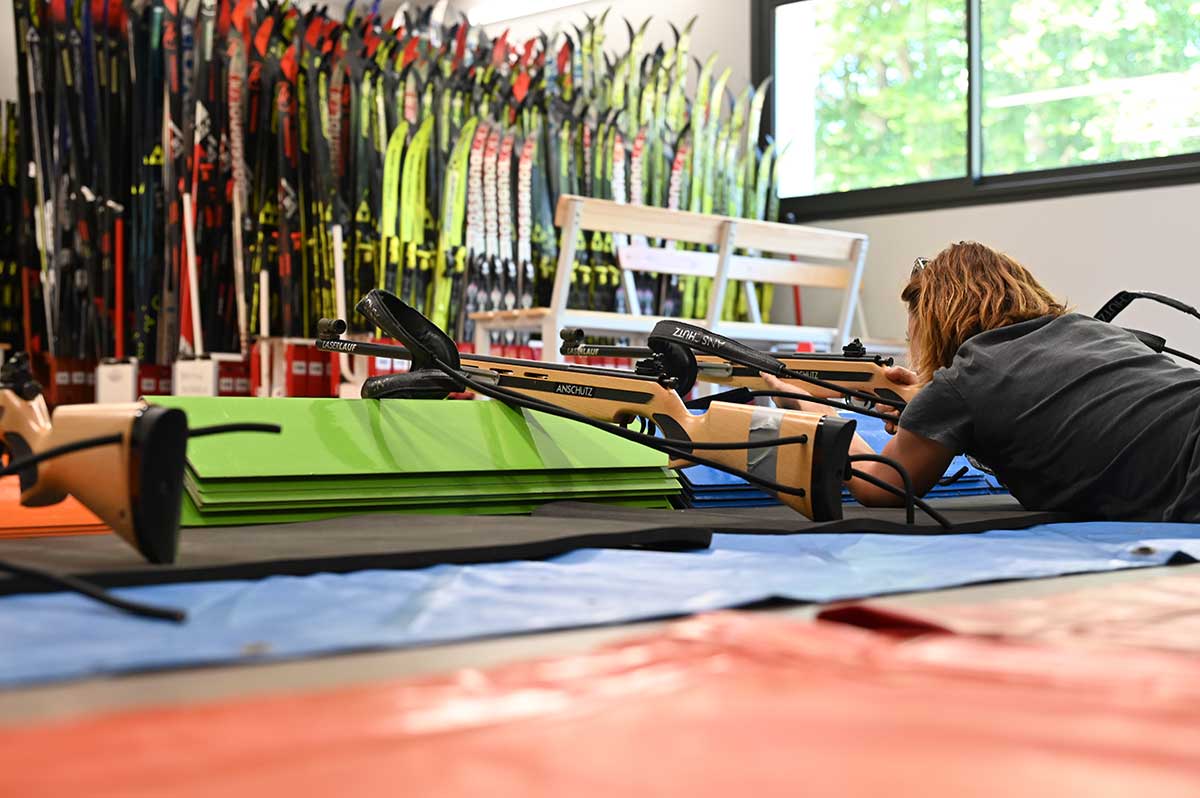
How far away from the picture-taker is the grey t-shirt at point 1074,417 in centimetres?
214

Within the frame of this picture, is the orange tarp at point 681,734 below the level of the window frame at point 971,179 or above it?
below

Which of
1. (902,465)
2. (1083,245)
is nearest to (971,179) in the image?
(1083,245)

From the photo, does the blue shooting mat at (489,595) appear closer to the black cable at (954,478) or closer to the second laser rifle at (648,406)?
the second laser rifle at (648,406)

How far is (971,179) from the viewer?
6.35 m

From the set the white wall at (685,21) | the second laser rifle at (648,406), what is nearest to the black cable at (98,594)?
the second laser rifle at (648,406)

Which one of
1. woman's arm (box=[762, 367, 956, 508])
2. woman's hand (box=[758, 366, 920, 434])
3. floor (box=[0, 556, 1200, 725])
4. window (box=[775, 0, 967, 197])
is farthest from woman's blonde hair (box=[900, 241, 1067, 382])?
window (box=[775, 0, 967, 197])

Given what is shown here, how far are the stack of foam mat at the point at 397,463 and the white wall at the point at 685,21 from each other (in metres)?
5.44

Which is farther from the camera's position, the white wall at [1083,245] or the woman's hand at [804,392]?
the white wall at [1083,245]

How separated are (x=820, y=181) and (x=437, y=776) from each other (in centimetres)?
667

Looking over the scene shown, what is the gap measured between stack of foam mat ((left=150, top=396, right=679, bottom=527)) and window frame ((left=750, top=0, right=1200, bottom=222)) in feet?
14.7

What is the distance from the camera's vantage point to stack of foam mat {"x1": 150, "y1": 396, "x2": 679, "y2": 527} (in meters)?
1.81

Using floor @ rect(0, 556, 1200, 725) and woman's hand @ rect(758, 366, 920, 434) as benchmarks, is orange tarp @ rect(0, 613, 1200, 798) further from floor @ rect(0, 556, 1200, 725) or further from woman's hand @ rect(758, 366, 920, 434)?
woman's hand @ rect(758, 366, 920, 434)

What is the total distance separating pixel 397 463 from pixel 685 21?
234 inches

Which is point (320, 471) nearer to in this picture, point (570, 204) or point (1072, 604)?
point (1072, 604)
